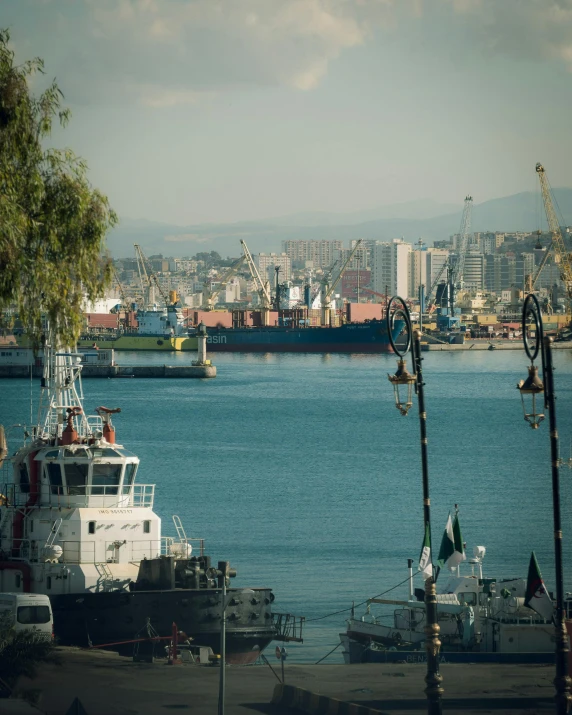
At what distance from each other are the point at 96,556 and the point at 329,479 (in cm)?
4011

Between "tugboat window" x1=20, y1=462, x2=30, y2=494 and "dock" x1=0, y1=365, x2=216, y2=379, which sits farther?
"dock" x1=0, y1=365, x2=216, y2=379

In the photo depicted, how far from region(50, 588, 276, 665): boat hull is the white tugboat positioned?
2 centimetres

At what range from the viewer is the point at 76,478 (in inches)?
1099

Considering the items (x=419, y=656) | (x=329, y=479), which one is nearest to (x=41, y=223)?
(x=419, y=656)

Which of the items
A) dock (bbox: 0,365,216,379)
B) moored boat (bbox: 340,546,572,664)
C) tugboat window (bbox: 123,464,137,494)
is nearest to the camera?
moored boat (bbox: 340,546,572,664)

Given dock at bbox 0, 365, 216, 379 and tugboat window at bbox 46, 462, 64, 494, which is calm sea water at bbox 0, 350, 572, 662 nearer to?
tugboat window at bbox 46, 462, 64, 494

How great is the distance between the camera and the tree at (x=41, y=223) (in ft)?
60.3

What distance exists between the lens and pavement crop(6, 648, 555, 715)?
67.3 feet

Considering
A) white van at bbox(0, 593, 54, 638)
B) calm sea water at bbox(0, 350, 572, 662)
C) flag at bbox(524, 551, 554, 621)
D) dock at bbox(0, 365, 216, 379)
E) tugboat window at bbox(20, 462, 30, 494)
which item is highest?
tugboat window at bbox(20, 462, 30, 494)

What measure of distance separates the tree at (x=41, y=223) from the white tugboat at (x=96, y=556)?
7338 millimetres

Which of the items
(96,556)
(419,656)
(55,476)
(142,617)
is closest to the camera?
(142,617)

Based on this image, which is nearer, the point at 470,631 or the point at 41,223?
the point at 41,223

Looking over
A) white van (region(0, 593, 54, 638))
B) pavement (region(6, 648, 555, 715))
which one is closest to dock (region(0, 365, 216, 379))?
white van (region(0, 593, 54, 638))

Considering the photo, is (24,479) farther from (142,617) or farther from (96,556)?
(142,617)
